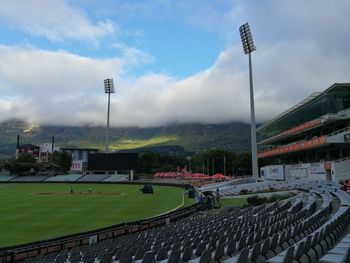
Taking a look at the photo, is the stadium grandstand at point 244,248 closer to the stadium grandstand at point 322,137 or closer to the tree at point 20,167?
the stadium grandstand at point 322,137

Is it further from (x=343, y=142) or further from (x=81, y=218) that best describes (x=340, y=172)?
(x=81, y=218)

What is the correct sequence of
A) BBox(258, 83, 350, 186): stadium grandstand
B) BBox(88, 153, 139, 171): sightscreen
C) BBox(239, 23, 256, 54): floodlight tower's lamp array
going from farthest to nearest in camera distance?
BBox(88, 153, 139, 171): sightscreen → BBox(239, 23, 256, 54): floodlight tower's lamp array → BBox(258, 83, 350, 186): stadium grandstand

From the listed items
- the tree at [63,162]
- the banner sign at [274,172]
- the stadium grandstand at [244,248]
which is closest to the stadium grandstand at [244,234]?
the stadium grandstand at [244,248]

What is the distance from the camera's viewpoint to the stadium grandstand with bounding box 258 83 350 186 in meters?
54.2

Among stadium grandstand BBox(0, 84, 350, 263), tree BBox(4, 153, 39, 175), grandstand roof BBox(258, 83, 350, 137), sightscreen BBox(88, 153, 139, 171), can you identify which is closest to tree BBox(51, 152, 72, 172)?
tree BBox(4, 153, 39, 175)

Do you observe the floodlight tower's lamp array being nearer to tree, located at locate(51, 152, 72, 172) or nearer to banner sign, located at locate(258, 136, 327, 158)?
banner sign, located at locate(258, 136, 327, 158)

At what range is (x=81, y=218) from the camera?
110ft

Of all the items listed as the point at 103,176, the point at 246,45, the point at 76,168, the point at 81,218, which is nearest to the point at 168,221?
the point at 81,218

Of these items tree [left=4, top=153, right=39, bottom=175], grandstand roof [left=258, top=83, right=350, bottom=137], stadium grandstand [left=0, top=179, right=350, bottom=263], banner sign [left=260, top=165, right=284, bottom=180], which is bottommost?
stadium grandstand [left=0, top=179, right=350, bottom=263]

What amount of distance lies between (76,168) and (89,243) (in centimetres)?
14446

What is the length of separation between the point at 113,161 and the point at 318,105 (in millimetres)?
52222

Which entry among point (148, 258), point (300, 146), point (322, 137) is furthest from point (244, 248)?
point (300, 146)

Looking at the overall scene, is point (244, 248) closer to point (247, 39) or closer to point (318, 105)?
point (318, 105)

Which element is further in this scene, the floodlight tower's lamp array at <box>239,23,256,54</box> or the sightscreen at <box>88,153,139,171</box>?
the sightscreen at <box>88,153,139,171</box>
